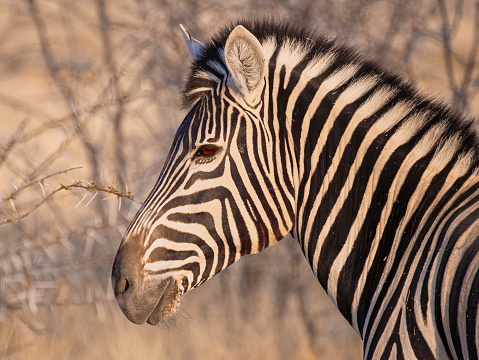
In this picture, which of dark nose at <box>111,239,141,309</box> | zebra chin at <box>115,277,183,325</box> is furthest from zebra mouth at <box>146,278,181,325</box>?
dark nose at <box>111,239,141,309</box>

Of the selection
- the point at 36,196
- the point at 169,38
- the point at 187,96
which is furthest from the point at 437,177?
the point at 169,38

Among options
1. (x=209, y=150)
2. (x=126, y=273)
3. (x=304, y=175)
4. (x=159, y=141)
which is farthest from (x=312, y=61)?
(x=159, y=141)

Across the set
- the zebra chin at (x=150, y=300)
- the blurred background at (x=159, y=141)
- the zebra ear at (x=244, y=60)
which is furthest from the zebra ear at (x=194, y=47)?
the blurred background at (x=159, y=141)

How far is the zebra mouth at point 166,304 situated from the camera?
9.83 ft

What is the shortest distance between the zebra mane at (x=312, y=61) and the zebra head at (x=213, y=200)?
0.16 meters

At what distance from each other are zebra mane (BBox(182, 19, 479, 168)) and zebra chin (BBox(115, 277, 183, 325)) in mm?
1049

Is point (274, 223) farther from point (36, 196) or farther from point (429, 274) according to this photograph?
point (36, 196)

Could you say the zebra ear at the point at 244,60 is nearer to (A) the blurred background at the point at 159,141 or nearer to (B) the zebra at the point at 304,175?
(B) the zebra at the point at 304,175

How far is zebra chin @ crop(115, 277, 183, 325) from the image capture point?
2.94m

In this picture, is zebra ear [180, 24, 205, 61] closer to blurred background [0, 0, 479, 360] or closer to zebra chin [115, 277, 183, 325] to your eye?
zebra chin [115, 277, 183, 325]

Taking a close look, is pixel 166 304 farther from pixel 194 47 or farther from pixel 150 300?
pixel 194 47

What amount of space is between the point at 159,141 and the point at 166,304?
14.8 feet

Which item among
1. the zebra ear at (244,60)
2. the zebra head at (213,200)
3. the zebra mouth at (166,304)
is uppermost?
the zebra ear at (244,60)

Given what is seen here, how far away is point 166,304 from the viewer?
9.88 feet
